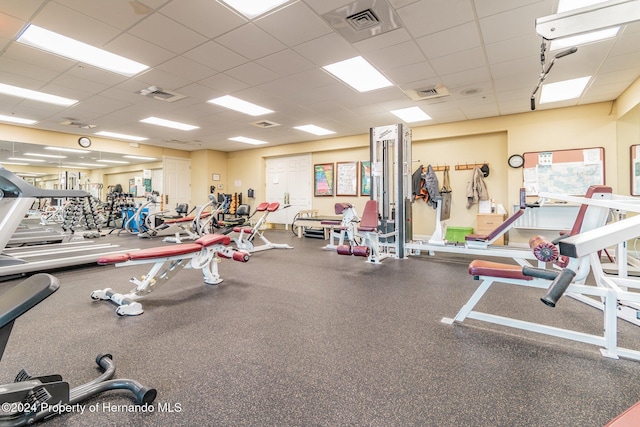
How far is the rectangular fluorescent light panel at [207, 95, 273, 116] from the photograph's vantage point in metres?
5.32

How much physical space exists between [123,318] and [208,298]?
0.75 m

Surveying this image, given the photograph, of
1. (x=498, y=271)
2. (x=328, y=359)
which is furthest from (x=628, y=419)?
(x=498, y=271)

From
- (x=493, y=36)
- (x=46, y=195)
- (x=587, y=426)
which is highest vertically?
(x=493, y=36)

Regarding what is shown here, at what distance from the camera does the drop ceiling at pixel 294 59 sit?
283cm

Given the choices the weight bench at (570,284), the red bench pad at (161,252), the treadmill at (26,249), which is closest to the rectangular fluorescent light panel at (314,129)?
the treadmill at (26,249)

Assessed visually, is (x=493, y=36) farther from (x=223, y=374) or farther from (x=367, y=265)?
(x=223, y=374)

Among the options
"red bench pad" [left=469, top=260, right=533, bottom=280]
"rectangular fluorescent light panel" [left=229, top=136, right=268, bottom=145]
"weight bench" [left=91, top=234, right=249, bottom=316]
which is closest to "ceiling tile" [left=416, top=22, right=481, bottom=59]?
"red bench pad" [left=469, top=260, right=533, bottom=280]

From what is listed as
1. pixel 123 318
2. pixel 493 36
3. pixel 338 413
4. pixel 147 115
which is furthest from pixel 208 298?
pixel 147 115

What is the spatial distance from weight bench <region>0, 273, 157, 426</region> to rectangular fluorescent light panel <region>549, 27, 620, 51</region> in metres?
4.77

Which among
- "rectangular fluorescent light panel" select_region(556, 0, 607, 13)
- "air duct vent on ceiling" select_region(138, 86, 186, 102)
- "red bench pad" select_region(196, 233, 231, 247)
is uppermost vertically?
"air duct vent on ceiling" select_region(138, 86, 186, 102)

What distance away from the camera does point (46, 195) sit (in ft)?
4.80

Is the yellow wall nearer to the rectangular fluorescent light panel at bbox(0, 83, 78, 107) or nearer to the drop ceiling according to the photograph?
the drop ceiling

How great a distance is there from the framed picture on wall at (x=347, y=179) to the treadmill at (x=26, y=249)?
563 centimetres

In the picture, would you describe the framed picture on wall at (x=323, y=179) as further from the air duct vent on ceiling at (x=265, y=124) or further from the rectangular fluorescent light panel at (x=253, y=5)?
the rectangular fluorescent light panel at (x=253, y=5)
